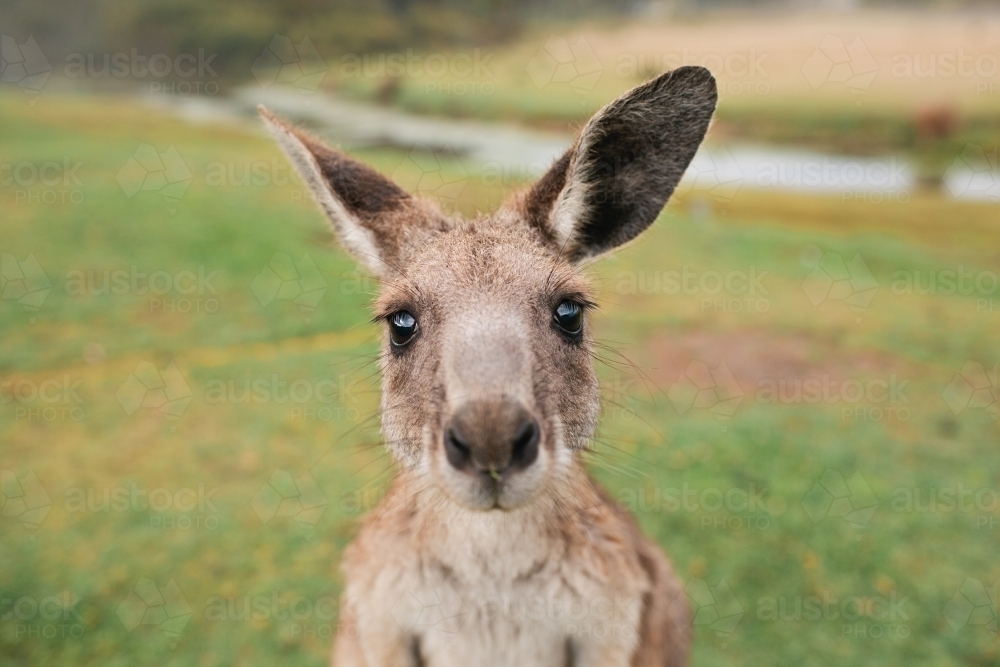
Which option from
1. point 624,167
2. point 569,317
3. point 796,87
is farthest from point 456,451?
point 796,87

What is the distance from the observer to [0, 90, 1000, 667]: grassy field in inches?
167

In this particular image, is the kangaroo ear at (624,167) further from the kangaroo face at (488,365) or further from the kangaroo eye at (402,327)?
the kangaroo eye at (402,327)

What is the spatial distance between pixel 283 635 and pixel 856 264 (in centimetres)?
1085

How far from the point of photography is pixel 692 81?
91.5 inches

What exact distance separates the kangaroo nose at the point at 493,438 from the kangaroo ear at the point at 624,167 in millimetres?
1042

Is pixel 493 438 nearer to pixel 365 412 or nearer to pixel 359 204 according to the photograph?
pixel 359 204

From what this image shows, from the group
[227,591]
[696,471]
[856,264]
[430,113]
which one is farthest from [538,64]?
[227,591]

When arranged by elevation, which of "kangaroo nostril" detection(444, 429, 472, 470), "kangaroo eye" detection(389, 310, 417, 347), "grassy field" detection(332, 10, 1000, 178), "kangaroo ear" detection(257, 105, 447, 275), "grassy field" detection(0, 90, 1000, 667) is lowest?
"grassy field" detection(0, 90, 1000, 667)

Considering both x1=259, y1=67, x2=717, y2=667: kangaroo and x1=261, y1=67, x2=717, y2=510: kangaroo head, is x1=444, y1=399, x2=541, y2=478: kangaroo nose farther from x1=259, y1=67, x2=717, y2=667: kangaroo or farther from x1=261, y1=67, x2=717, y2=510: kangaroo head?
x1=259, y1=67, x2=717, y2=667: kangaroo

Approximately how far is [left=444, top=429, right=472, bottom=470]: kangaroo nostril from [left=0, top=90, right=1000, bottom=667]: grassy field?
115cm

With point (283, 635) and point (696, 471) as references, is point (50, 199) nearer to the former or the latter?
point (283, 635)

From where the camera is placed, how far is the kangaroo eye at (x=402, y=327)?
2.45 metres

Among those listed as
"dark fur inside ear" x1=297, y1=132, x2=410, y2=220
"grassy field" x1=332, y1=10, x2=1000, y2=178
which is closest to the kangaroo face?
"dark fur inside ear" x1=297, y1=132, x2=410, y2=220

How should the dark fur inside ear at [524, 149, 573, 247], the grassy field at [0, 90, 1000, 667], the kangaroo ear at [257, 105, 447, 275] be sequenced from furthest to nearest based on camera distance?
1. the grassy field at [0, 90, 1000, 667]
2. the kangaroo ear at [257, 105, 447, 275]
3. the dark fur inside ear at [524, 149, 573, 247]
